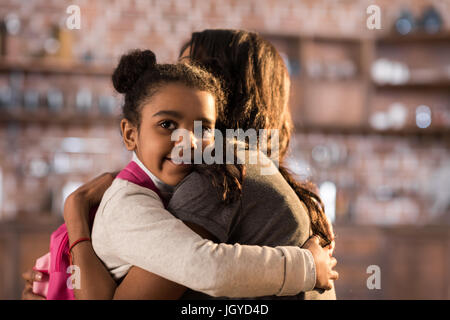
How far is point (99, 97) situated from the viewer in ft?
13.4

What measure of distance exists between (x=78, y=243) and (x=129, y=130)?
259 millimetres

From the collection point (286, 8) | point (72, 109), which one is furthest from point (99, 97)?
point (286, 8)

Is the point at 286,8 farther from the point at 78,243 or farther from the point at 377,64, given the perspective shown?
the point at 78,243

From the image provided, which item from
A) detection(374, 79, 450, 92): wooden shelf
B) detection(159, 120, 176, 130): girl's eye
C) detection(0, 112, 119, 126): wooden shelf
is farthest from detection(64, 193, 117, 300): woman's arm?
detection(374, 79, 450, 92): wooden shelf

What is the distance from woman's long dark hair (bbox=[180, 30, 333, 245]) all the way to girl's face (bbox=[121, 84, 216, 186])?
3.3 inches

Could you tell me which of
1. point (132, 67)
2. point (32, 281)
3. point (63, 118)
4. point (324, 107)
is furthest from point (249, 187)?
point (324, 107)

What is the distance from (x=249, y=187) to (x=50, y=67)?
3.49 metres

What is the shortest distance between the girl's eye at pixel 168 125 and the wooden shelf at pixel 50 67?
3180 millimetres

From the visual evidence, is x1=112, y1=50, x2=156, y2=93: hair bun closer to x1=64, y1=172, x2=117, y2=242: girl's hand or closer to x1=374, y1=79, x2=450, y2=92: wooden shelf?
x1=64, y1=172, x2=117, y2=242: girl's hand

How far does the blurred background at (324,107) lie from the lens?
3.85 m

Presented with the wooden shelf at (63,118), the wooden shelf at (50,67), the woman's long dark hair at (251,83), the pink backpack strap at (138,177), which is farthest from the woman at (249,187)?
the wooden shelf at (50,67)

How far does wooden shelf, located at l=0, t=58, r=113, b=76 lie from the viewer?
12.9 feet

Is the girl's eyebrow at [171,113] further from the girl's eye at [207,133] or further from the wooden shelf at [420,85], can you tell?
the wooden shelf at [420,85]

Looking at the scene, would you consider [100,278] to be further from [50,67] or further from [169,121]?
[50,67]
